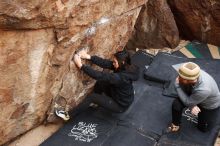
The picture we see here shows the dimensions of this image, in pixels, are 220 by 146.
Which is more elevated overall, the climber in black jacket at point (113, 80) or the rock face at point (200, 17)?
the rock face at point (200, 17)

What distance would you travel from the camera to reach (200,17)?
8.54m

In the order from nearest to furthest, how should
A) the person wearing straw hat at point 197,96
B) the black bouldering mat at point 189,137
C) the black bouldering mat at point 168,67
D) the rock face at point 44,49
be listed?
the rock face at point 44,49 → the person wearing straw hat at point 197,96 → the black bouldering mat at point 189,137 → the black bouldering mat at point 168,67

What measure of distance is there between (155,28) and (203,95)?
10.6 ft

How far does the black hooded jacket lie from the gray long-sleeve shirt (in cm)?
74

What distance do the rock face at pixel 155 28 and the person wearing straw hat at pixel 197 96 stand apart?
2.76 meters

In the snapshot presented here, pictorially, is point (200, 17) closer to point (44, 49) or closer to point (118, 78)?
point (118, 78)

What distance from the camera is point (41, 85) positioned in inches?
219

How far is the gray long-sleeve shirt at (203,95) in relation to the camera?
5438 millimetres

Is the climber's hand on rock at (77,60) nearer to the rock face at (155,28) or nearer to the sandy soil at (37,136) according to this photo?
the sandy soil at (37,136)

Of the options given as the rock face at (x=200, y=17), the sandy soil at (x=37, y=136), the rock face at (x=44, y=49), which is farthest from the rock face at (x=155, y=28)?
the sandy soil at (x=37, y=136)

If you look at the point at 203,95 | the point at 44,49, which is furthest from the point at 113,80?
the point at 203,95

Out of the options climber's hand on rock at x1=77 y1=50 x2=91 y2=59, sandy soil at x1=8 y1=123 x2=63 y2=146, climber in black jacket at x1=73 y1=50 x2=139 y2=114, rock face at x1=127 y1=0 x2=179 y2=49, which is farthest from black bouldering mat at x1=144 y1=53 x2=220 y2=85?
sandy soil at x1=8 y1=123 x2=63 y2=146

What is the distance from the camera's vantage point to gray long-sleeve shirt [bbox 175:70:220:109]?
544 cm

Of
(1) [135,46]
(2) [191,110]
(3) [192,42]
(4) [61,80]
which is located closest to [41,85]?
(4) [61,80]
